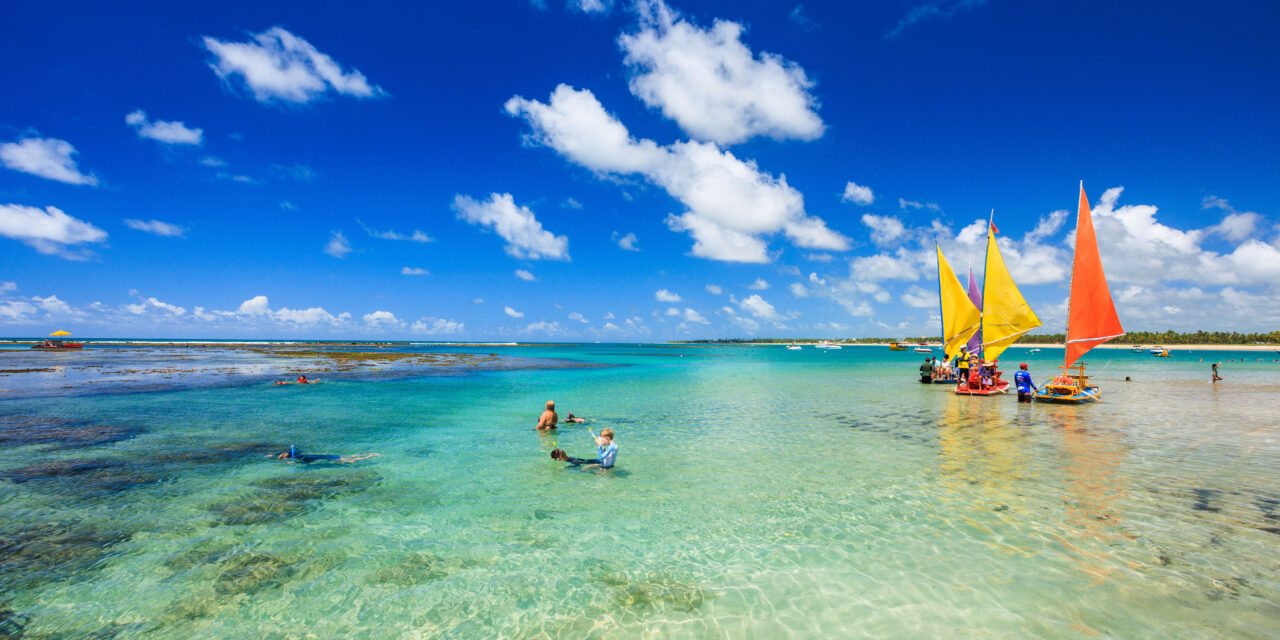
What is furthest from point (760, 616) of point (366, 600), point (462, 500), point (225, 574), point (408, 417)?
point (408, 417)

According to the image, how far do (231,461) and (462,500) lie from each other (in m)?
9.00

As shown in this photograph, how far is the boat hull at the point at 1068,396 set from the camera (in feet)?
96.1

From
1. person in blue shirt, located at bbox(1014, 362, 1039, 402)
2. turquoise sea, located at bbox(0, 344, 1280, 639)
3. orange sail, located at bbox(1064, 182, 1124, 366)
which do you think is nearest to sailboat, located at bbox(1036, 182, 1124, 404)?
orange sail, located at bbox(1064, 182, 1124, 366)

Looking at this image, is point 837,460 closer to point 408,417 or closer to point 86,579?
point 86,579

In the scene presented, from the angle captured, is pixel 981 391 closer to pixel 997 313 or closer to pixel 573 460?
pixel 997 313

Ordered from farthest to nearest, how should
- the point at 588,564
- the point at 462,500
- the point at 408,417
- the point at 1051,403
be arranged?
the point at 1051,403 < the point at 408,417 < the point at 462,500 < the point at 588,564

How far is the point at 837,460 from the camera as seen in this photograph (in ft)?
52.5

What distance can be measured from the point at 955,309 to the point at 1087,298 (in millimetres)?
12573

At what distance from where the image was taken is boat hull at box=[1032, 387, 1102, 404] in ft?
96.1

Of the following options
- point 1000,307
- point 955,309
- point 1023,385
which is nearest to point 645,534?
point 1023,385

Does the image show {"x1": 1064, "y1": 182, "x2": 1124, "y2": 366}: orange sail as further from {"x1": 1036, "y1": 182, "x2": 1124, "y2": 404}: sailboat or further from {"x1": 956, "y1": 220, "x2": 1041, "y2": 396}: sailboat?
{"x1": 956, "y1": 220, "x2": 1041, "y2": 396}: sailboat

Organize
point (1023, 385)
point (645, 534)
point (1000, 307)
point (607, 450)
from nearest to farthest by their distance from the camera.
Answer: point (645, 534) < point (607, 450) < point (1023, 385) < point (1000, 307)

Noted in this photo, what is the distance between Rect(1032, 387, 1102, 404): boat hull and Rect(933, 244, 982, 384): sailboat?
7561 millimetres

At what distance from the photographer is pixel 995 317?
112 ft
